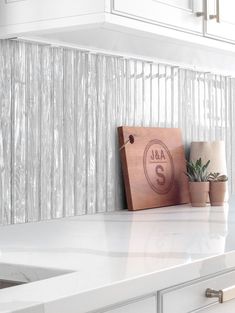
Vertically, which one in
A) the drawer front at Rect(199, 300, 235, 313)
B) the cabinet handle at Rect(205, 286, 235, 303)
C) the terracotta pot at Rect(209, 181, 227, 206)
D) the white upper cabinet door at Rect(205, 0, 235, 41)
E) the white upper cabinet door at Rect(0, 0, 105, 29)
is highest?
the white upper cabinet door at Rect(205, 0, 235, 41)

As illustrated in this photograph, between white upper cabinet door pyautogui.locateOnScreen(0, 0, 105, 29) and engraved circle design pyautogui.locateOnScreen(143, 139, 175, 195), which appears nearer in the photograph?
white upper cabinet door pyautogui.locateOnScreen(0, 0, 105, 29)

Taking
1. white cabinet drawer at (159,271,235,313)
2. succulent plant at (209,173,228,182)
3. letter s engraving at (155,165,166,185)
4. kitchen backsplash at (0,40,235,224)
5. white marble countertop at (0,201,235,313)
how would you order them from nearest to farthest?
white marble countertop at (0,201,235,313), white cabinet drawer at (159,271,235,313), kitchen backsplash at (0,40,235,224), letter s engraving at (155,165,166,185), succulent plant at (209,173,228,182)

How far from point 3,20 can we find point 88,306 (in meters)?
0.95

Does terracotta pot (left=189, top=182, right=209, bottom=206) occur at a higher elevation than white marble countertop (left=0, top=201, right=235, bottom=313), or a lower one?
higher

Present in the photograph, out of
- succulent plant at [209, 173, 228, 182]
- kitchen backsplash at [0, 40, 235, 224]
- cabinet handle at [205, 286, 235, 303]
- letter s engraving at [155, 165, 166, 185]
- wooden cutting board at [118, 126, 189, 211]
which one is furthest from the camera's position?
succulent plant at [209, 173, 228, 182]

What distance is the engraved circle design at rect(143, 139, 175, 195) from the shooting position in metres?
2.34

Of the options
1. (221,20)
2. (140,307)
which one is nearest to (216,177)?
(221,20)

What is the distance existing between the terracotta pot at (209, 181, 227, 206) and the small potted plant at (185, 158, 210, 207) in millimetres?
44

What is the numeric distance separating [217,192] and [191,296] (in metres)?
1.23

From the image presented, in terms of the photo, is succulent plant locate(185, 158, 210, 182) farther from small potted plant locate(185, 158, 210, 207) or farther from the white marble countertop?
the white marble countertop

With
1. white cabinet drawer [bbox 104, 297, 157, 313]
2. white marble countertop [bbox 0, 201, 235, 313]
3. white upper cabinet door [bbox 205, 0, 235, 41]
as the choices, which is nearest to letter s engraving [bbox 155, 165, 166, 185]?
white marble countertop [bbox 0, 201, 235, 313]

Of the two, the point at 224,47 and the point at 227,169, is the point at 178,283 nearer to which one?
the point at 224,47

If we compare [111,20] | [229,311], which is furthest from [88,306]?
[111,20]

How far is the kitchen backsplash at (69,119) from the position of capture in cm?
185
